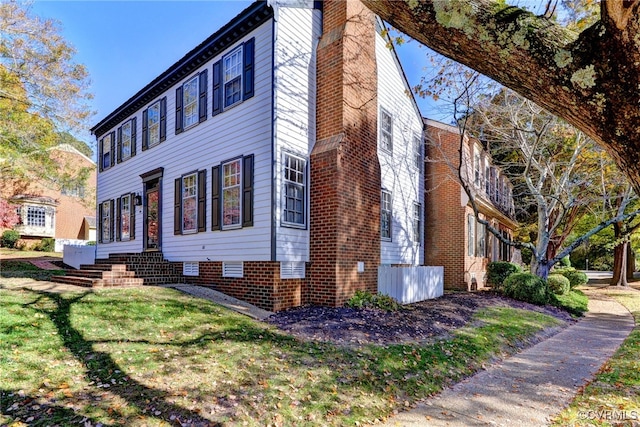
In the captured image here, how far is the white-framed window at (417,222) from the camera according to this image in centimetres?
1568

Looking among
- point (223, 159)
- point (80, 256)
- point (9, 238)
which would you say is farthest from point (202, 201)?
point (9, 238)

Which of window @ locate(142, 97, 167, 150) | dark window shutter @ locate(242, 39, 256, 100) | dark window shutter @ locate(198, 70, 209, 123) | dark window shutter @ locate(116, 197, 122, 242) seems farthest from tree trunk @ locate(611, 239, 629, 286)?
dark window shutter @ locate(116, 197, 122, 242)

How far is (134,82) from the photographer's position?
15.4m

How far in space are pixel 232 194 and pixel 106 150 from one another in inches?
417

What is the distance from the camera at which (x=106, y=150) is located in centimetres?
1761

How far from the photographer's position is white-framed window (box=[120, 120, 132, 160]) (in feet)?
51.5

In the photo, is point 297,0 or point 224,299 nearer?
point 224,299

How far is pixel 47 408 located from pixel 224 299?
18.7ft

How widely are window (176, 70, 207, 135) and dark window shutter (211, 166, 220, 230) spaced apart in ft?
6.26

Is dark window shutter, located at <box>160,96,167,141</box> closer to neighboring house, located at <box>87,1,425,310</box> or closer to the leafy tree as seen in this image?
neighboring house, located at <box>87,1,425,310</box>

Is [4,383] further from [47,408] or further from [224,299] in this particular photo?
[224,299]

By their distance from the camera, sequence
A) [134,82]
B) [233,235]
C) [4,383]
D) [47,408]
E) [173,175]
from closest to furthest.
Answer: [47,408] → [4,383] → [233,235] → [173,175] → [134,82]

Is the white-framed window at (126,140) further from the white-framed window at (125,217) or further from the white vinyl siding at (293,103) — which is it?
the white vinyl siding at (293,103)

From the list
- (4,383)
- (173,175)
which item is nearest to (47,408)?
(4,383)
